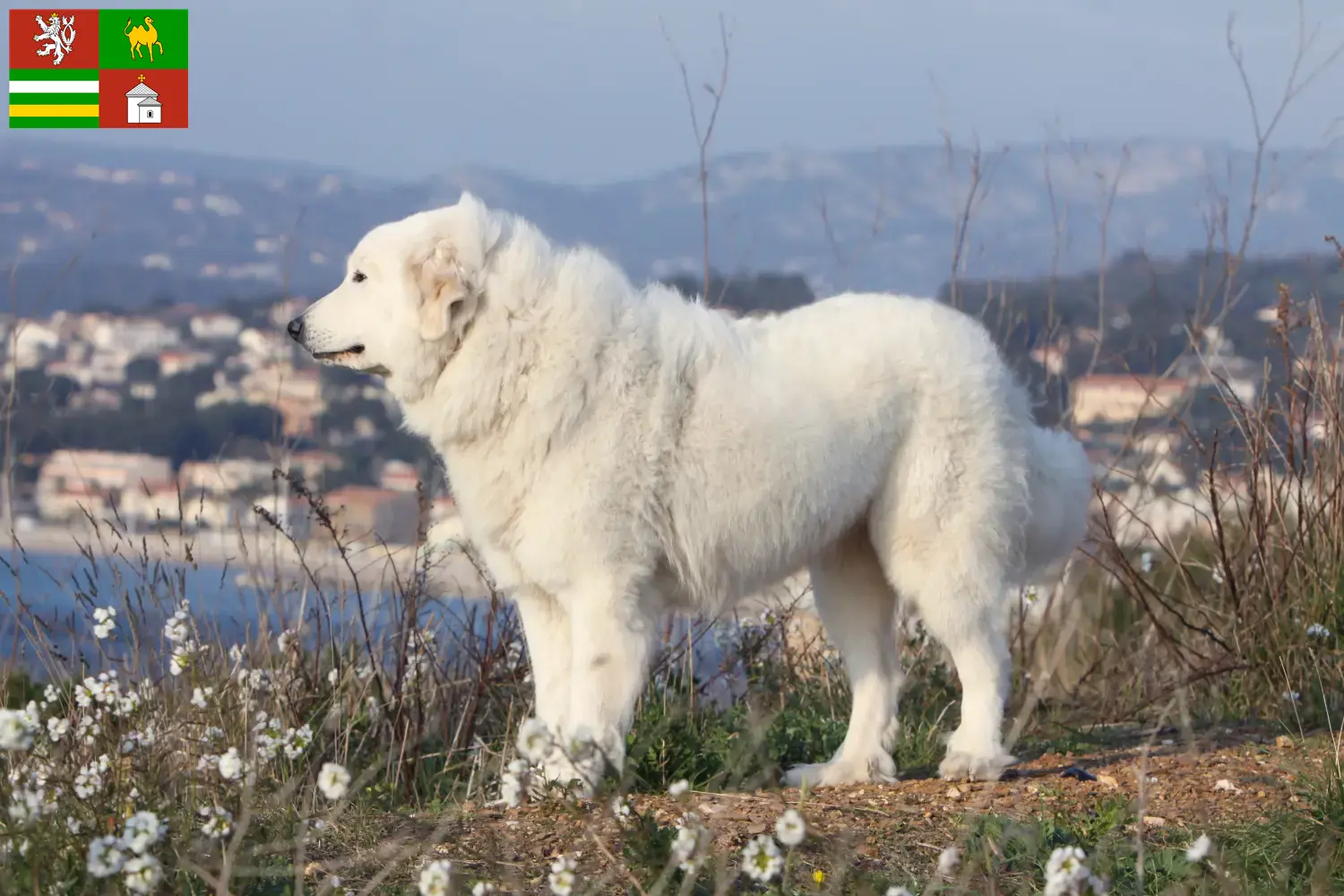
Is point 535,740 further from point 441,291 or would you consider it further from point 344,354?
point 344,354

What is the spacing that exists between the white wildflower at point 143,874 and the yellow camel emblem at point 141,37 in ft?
26.8

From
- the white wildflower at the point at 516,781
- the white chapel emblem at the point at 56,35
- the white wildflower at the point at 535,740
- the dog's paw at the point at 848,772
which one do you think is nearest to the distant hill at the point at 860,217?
the white chapel emblem at the point at 56,35

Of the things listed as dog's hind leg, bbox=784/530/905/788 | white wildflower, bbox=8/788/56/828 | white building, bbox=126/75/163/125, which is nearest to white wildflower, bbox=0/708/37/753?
white wildflower, bbox=8/788/56/828

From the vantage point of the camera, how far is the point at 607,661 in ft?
13.7

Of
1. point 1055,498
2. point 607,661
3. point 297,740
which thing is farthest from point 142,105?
point 1055,498

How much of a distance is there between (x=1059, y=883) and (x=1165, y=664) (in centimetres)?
445

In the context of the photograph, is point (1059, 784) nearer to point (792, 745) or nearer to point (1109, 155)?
point (792, 745)

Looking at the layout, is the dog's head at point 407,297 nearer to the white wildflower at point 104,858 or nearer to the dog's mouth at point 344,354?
the dog's mouth at point 344,354

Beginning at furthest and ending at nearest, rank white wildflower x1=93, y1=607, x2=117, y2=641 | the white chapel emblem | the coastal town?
1. the white chapel emblem
2. the coastal town
3. white wildflower x1=93, y1=607, x2=117, y2=641

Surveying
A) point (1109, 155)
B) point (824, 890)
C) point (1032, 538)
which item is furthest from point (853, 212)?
point (824, 890)

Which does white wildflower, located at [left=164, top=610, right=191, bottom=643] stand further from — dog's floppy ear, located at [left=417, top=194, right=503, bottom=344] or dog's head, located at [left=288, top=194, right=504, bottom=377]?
dog's floppy ear, located at [left=417, top=194, right=503, bottom=344]

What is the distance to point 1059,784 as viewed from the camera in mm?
4430

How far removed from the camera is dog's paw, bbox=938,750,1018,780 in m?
4.52

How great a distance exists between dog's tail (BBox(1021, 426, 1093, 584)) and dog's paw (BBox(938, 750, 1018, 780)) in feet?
2.36
